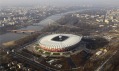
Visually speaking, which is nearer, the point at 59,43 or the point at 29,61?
the point at 29,61

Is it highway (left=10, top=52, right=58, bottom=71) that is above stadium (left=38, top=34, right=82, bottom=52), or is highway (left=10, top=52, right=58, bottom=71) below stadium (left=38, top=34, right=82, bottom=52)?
below

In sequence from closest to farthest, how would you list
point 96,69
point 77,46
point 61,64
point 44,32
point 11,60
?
point 96,69
point 61,64
point 11,60
point 77,46
point 44,32

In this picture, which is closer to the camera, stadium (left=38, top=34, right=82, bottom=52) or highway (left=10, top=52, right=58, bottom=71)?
highway (left=10, top=52, right=58, bottom=71)

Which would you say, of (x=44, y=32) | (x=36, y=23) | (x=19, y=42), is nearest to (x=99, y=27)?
(x=44, y=32)

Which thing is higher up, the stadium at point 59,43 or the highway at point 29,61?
the stadium at point 59,43

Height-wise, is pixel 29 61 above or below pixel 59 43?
below

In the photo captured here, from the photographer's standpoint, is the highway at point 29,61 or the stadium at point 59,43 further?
the stadium at point 59,43

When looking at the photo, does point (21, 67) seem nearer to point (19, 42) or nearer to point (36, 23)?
point (19, 42)

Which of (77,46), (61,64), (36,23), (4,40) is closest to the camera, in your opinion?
(61,64)
